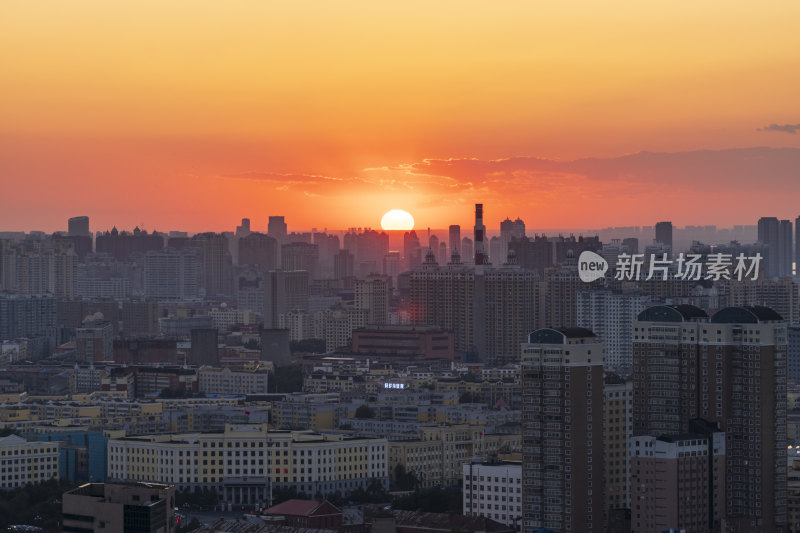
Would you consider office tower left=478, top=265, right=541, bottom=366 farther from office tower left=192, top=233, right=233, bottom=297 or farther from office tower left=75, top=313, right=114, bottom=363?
office tower left=192, top=233, right=233, bottom=297

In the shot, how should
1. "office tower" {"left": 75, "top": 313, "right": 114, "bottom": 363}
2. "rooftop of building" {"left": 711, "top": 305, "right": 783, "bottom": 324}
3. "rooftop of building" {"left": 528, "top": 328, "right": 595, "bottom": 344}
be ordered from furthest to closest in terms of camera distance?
Answer: "office tower" {"left": 75, "top": 313, "right": 114, "bottom": 363}, "rooftop of building" {"left": 711, "top": 305, "right": 783, "bottom": 324}, "rooftop of building" {"left": 528, "top": 328, "right": 595, "bottom": 344}

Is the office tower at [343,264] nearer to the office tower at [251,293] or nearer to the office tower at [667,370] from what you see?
the office tower at [251,293]

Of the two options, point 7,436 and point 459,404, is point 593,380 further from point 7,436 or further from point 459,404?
point 459,404

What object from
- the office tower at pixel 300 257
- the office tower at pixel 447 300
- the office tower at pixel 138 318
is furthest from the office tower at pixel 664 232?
the office tower at pixel 300 257

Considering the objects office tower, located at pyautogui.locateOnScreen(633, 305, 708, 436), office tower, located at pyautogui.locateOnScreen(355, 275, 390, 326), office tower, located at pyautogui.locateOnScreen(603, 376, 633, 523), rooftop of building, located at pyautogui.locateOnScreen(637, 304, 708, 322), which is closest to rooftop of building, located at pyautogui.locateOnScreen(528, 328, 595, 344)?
office tower, located at pyautogui.locateOnScreen(603, 376, 633, 523)

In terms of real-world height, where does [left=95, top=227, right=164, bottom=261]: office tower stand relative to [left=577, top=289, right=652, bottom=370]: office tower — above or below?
above

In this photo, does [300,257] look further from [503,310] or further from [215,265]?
[503,310]

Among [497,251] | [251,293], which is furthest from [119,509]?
[251,293]
